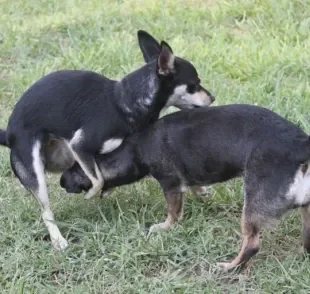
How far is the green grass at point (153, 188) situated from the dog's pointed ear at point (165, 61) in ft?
2.95

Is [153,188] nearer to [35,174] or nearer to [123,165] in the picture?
[123,165]

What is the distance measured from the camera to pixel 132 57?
7.45 metres

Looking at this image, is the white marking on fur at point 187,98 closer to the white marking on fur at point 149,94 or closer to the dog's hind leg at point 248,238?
the white marking on fur at point 149,94

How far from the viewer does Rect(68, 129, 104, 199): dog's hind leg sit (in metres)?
4.73

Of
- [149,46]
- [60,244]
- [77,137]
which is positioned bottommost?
[60,244]

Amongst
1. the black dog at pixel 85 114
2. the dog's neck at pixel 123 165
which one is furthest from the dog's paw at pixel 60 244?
the dog's neck at pixel 123 165

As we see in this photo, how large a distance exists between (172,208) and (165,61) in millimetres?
960

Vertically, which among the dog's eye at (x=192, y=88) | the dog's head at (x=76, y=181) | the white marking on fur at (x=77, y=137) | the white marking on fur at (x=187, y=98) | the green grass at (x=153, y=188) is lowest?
the green grass at (x=153, y=188)

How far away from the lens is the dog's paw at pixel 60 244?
4.55 meters

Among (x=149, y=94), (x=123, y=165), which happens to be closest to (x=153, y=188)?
(x=123, y=165)

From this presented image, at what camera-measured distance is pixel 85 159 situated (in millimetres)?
4742

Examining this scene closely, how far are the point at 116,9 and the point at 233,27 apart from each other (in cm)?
153

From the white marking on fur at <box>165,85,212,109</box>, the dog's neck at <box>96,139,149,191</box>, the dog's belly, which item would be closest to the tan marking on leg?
the dog's neck at <box>96,139,149,191</box>

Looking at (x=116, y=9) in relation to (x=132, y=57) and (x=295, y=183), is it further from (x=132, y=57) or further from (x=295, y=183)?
(x=295, y=183)
